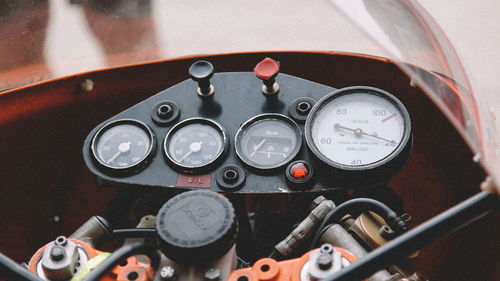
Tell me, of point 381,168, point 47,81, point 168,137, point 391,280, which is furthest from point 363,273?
point 47,81

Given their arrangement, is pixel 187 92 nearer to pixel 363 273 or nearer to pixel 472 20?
pixel 363 273

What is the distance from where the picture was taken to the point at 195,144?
4.50 feet

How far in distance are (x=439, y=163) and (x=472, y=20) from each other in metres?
0.53

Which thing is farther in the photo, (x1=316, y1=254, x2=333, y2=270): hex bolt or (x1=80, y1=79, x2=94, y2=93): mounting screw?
(x1=80, y1=79, x2=94, y2=93): mounting screw

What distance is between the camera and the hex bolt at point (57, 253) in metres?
1.08

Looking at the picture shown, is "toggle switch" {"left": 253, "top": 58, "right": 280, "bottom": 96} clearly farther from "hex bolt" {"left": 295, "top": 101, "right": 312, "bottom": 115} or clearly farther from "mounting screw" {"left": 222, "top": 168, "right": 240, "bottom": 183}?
"mounting screw" {"left": 222, "top": 168, "right": 240, "bottom": 183}

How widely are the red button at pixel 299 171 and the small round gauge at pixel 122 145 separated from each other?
0.96ft

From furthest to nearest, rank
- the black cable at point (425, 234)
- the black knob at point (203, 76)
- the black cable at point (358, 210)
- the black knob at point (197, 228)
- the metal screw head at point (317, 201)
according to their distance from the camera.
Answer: the black knob at point (203, 76) < the metal screw head at point (317, 201) < the black cable at point (358, 210) < the black knob at point (197, 228) < the black cable at point (425, 234)

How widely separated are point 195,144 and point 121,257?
→ 1.43 feet

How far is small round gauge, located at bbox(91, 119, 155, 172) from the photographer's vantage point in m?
1.37

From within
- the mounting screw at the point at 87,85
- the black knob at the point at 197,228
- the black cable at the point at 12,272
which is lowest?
the mounting screw at the point at 87,85

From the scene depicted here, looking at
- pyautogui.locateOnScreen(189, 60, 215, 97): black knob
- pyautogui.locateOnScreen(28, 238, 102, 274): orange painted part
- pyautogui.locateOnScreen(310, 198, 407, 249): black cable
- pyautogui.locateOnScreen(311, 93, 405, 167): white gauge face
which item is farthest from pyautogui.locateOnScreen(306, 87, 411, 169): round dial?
pyautogui.locateOnScreen(28, 238, 102, 274): orange painted part

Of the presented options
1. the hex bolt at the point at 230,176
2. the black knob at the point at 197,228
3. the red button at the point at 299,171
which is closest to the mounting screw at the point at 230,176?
the hex bolt at the point at 230,176

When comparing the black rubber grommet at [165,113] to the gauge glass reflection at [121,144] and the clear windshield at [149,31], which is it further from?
the clear windshield at [149,31]
